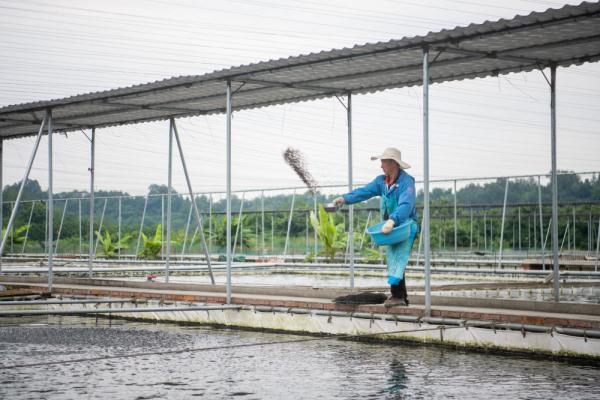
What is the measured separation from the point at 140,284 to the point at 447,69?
6.69 meters

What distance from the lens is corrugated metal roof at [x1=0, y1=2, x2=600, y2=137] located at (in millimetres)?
8820

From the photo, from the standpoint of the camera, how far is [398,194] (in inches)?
389

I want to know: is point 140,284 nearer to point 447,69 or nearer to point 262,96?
point 262,96

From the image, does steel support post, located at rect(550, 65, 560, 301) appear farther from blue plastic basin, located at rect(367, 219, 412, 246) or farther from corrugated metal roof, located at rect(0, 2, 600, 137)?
blue plastic basin, located at rect(367, 219, 412, 246)

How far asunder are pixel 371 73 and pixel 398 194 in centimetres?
201

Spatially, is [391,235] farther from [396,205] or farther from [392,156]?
[392,156]

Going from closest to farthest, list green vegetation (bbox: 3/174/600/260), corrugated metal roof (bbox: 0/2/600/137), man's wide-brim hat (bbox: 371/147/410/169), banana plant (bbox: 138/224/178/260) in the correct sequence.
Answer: corrugated metal roof (bbox: 0/2/600/137), man's wide-brim hat (bbox: 371/147/410/169), green vegetation (bbox: 3/174/600/260), banana plant (bbox: 138/224/178/260)

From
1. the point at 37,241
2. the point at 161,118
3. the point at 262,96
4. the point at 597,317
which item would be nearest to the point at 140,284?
the point at 161,118

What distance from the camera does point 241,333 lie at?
10.7 metres

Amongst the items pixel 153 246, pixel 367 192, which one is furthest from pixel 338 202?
pixel 153 246

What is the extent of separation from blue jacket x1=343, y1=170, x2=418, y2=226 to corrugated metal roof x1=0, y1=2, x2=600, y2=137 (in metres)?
1.50

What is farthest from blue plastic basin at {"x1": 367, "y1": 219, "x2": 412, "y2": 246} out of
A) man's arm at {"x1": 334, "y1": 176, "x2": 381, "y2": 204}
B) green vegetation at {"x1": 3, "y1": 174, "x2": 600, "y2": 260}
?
green vegetation at {"x1": 3, "y1": 174, "x2": 600, "y2": 260}

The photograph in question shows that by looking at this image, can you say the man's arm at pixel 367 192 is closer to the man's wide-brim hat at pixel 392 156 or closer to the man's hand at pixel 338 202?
the man's hand at pixel 338 202

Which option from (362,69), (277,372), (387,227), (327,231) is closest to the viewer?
(277,372)
